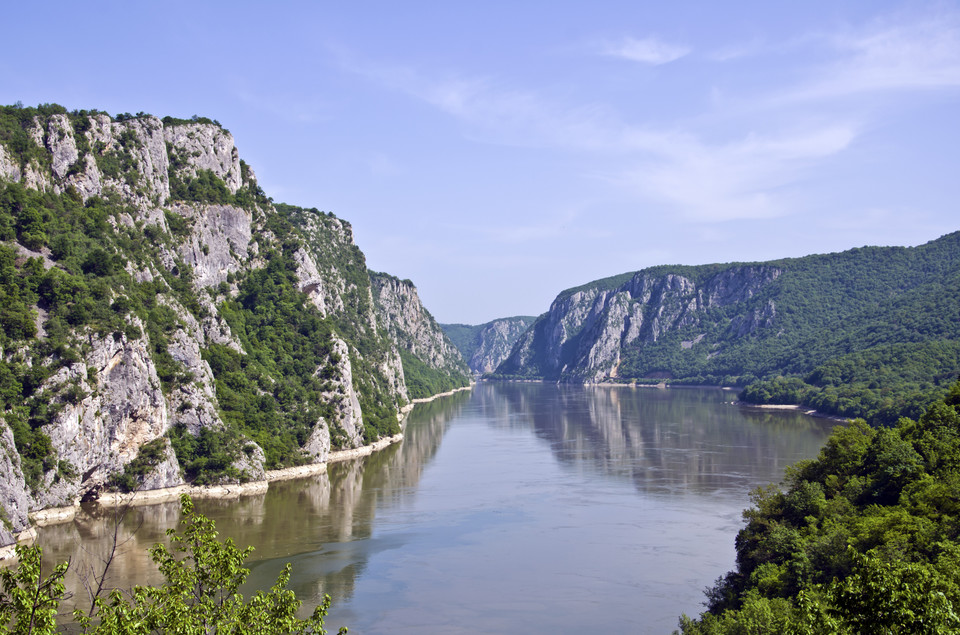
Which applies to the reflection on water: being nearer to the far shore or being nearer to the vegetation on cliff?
the far shore

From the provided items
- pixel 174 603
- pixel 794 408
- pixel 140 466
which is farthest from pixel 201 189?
pixel 794 408

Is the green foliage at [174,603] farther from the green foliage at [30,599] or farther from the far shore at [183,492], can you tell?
the far shore at [183,492]

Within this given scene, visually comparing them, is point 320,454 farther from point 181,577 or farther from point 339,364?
point 181,577

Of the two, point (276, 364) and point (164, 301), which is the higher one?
point (164, 301)

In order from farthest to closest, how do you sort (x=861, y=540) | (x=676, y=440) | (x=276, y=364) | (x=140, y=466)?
(x=676, y=440) < (x=276, y=364) < (x=140, y=466) < (x=861, y=540)

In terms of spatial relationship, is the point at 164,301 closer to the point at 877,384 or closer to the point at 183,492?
the point at 183,492

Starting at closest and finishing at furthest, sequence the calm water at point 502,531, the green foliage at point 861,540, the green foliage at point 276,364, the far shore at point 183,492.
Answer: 1. the green foliage at point 861,540
2. the calm water at point 502,531
3. the far shore at point 183,492
4. the green foliage at point 276,364

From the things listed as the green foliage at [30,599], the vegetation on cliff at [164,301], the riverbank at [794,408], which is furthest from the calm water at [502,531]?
the riverbank at [794,408]
